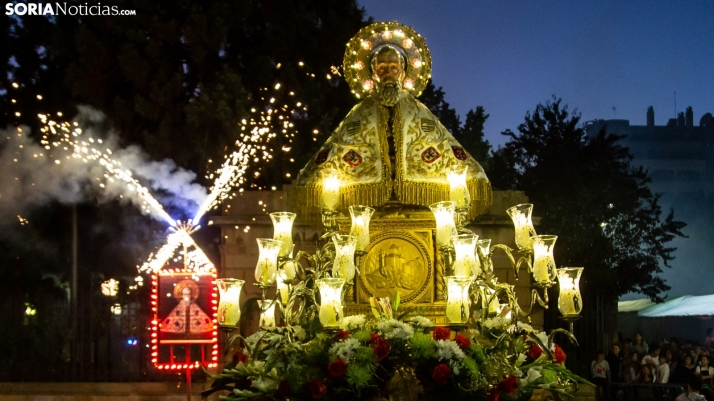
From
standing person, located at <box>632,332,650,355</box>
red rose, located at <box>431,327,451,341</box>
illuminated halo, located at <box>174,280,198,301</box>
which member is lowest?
standing person, located at <box>632,332,650,355</box>

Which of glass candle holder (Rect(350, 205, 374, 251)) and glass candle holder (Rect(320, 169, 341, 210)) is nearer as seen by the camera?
glass candle holder (Rect(350, 205, 374, 251))

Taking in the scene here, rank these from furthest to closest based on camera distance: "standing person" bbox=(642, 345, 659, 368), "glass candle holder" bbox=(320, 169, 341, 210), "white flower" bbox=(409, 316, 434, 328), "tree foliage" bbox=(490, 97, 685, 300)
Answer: "tree foliage" bbox=(490, 97, 685, 300)
"standing person" bbox=(642, 345, 659, 368)
"glass candle holder" bbox=(320, 169, 341, 210)
"white flower" bbox=(409, 316, 434, 328)

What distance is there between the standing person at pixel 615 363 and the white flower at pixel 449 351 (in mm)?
7708

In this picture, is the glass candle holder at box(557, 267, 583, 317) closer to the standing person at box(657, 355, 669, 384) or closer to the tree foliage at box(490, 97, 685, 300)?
the standing person at box(657, 355, 669, 384)

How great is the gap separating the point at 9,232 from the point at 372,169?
9563 millimetres

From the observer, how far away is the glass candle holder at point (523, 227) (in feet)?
26.2

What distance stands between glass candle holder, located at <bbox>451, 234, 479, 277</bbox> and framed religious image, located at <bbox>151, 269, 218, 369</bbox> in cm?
566

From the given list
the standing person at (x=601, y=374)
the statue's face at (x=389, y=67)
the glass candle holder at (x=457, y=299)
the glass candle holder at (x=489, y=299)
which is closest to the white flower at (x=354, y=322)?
the glass candle holder at (x=457, y=299)

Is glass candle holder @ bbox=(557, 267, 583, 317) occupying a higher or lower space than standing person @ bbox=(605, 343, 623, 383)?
higher

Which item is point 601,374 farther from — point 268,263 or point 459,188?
point 268,263

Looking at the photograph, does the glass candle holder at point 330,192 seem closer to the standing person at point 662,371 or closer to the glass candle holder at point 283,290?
the glass candle holder at point 283,290

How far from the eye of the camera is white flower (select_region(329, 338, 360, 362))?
686 centimetres

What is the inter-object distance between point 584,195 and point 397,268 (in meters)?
15.9

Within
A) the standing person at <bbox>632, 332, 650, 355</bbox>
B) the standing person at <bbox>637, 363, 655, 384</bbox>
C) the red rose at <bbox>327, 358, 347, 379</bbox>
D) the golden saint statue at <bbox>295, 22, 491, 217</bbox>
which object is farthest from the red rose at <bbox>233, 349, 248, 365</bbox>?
the standing person at <bbox>632, 332, 650, 355</bbox>
